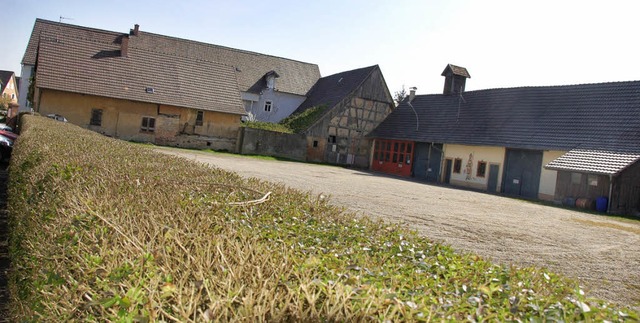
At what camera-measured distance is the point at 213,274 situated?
2451mm

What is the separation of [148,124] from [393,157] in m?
17.3

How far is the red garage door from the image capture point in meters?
36.8

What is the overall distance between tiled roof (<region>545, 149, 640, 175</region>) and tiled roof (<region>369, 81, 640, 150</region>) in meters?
0.57

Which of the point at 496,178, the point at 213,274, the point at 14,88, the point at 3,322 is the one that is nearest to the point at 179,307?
the point at 213,274

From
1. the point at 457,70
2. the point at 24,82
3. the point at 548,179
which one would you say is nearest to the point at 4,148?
the point at 548,179

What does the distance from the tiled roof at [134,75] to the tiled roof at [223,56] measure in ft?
10.1

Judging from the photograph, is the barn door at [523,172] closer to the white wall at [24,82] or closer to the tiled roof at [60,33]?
the tiled roof at [60,33]

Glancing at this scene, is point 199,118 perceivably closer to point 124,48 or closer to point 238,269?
point 124,48

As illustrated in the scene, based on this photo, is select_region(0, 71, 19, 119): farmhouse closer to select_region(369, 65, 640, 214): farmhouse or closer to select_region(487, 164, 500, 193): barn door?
select_region(369, 65, 640, 214): farmhouse

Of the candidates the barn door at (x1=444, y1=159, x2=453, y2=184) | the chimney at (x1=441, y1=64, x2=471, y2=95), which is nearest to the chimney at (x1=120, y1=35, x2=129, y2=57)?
the chimney at (x1=441, y1=64, x2=471, y2=95)

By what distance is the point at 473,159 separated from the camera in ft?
102

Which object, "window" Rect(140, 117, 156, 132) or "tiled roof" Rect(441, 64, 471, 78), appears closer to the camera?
"window" Rect(140, 117, 156, 132)

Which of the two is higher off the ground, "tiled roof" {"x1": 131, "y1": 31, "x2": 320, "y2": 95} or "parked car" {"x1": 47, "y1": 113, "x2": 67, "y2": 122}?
"tiled roof" {"x1": 131, "y1": 31, "x2": 320, "y2": 95}

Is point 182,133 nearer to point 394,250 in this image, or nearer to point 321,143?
point 321,143
